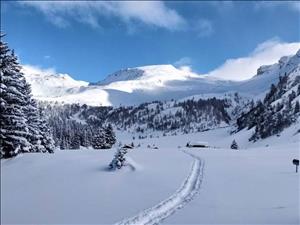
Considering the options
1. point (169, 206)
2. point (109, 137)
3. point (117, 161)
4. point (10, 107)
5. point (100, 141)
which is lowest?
point (169, 206)

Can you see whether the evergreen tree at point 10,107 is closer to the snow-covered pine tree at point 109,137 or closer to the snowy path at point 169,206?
the snowy path at point 169,206

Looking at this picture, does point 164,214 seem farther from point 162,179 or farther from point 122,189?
point 162,179

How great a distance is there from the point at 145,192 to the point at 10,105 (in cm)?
1238

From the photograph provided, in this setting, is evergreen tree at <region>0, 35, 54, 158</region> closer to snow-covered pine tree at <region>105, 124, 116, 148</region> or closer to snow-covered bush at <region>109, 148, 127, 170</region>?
snow-covered bush at <region>109, 148, 127, 170</region>

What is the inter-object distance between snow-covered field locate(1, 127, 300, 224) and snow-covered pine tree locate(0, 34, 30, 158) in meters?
1.63

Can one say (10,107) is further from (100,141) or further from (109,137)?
(109,137)

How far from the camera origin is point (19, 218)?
76.0 ft

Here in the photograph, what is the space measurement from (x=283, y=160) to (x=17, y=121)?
25.3 metres

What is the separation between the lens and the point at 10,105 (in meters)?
31.9

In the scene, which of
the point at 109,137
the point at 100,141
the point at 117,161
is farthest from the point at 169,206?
the point at 109,137

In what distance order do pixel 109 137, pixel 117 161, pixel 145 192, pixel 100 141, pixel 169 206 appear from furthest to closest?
pixel 109 137 → pixel 100 141 → pixel 117 161 → pixel 145 192 → pixel 169 206

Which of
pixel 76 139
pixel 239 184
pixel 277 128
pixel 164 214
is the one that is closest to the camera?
pixel 164 214

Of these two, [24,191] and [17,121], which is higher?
[17,121]

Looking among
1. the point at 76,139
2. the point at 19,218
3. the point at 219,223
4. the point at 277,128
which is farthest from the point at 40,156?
the point at 277,128
